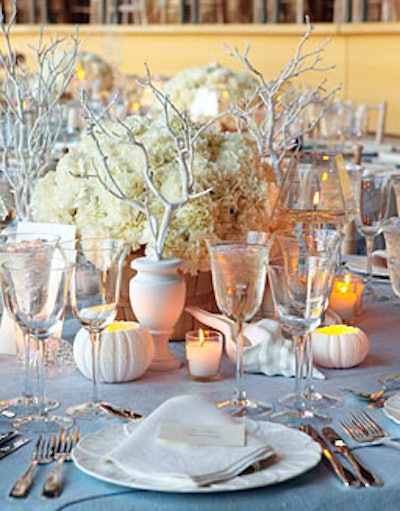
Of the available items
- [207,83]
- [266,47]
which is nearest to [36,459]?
[207,83]

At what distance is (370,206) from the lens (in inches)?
83.4

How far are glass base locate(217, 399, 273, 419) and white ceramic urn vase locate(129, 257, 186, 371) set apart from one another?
0.21 metres

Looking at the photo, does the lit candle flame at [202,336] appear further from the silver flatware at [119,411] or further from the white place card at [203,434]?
the white place card at [203,434]

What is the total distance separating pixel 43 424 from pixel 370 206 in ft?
3.34

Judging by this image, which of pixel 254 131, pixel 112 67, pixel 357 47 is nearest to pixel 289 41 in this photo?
pixel 357 47

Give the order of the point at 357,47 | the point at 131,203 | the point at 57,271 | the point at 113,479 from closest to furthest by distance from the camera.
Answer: the point at 113,479
the point at 57,271
the point at 131,203
the point at 357,47

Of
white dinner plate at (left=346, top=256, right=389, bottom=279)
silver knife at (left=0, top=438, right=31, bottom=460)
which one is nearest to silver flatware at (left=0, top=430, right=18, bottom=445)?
silver knife at (left=0, top=438, right=31, bottom=460)

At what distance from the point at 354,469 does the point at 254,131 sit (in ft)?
3.09

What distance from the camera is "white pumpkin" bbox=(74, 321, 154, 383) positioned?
1.47 meters

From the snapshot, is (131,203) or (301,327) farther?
(131,203)

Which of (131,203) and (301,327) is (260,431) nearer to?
(301,327)

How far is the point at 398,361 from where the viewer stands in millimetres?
1613

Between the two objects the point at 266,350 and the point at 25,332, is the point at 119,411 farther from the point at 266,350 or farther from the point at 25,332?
the point at 266,350

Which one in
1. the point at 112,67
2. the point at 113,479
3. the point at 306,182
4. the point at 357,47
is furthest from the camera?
the point at 357,47
